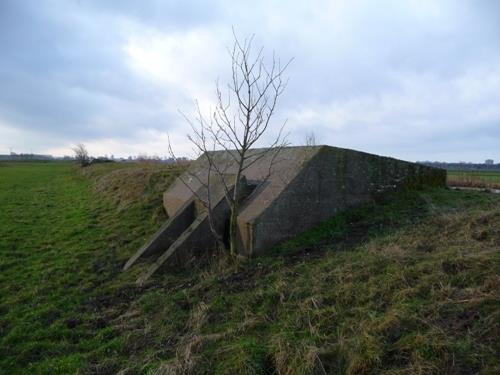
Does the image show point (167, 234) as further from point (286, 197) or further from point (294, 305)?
point (294, 305)

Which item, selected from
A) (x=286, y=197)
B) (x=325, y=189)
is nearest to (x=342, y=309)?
(x=286, y=197)

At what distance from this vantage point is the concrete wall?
7.02m

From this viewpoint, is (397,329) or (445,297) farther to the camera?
(445,297)

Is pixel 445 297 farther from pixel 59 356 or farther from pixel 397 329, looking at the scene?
pixel 59 356

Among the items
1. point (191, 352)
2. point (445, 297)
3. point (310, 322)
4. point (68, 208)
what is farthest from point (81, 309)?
point (68, 208)

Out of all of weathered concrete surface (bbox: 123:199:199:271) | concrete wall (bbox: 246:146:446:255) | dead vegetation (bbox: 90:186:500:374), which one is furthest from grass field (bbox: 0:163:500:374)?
weathered concrete surface (bbox: 123:199:199:271)

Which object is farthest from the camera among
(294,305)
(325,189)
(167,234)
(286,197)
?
(167,234)

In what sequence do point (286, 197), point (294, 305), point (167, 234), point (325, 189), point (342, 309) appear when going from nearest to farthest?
point (342, 309) < point (294, 305) < point (286, 197) < point (325, 189) < point (167, 234)

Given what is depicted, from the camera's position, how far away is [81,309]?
575 centimetres

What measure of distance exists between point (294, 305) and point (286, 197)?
309 centimetres

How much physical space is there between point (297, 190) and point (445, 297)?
4.04m

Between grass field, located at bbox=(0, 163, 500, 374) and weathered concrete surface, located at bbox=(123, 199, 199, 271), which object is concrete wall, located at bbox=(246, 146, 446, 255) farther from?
weathered concrete surface, located at bbox=(123, 199, 199, 271)

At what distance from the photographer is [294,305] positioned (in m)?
4.54

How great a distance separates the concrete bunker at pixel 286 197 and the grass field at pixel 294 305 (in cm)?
35
